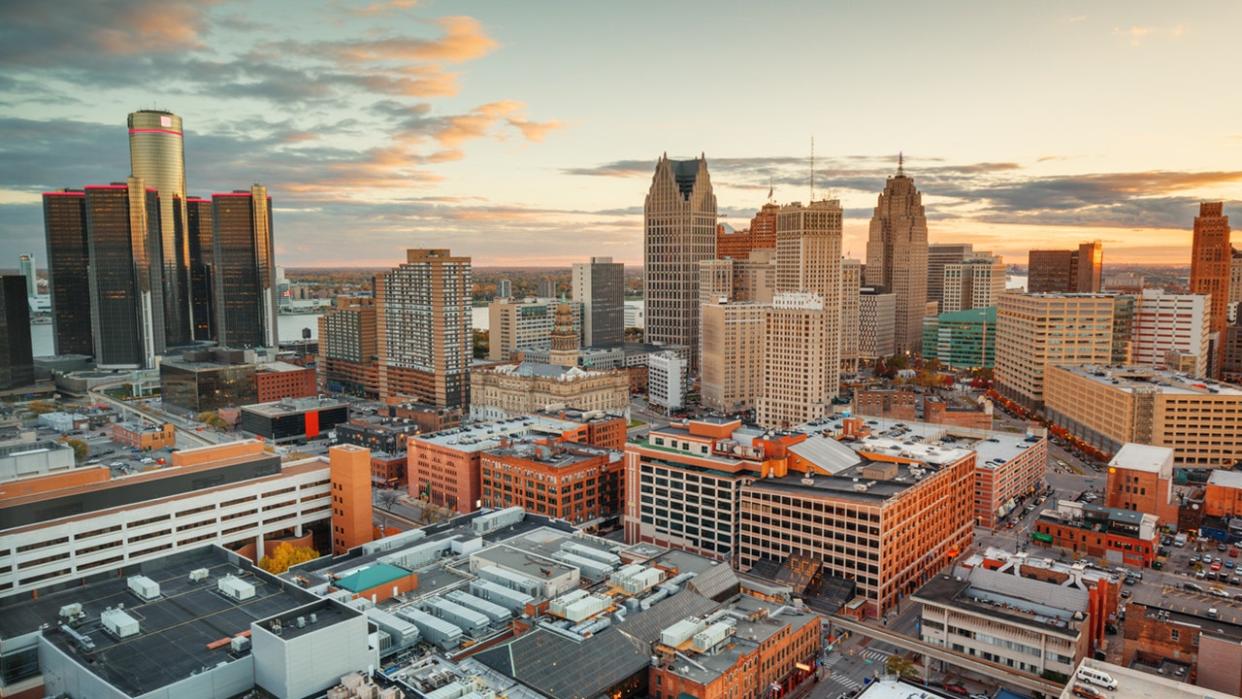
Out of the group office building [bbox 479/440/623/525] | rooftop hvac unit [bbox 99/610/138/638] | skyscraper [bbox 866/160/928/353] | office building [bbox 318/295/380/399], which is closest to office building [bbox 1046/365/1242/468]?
office building [bbox 479/440/623/525]

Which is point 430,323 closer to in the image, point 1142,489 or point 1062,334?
point 1142,489

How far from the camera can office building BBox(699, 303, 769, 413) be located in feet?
375

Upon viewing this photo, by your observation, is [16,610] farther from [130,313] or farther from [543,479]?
[130,313]

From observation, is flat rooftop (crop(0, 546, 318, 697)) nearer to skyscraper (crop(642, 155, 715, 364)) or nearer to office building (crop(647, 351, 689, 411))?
office building (crop(647, 351, 689, 411))

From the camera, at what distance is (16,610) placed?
3922cm

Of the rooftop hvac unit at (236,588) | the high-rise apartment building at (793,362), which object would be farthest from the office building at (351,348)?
the rooftop hvac unit at (236,588)

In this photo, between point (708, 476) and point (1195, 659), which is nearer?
point (1195, 659)

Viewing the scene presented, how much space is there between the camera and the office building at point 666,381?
117 metres

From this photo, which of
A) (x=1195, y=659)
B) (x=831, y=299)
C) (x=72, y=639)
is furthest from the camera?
(x=831, y=299)

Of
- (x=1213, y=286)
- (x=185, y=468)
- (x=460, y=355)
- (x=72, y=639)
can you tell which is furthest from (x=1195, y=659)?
(x=1213, y=286)

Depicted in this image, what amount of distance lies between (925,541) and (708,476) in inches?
604

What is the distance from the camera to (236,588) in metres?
39.3

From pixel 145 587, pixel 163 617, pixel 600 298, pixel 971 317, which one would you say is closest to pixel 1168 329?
pixel 971 317

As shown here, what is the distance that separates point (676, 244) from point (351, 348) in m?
60.8
